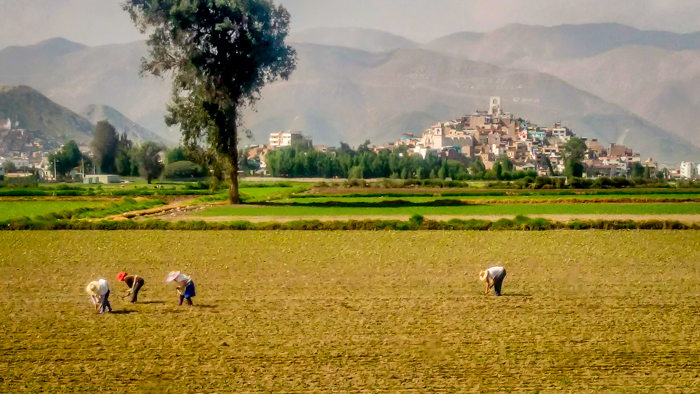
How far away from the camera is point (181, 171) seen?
148 meters

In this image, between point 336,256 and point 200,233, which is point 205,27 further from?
point 336,256

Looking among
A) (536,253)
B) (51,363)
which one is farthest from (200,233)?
(51,363)

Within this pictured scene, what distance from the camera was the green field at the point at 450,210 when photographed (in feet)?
172

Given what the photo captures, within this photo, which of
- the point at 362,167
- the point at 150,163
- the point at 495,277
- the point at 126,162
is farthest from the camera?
the point at 126,162

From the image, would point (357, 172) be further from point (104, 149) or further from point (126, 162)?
point (104, 149)

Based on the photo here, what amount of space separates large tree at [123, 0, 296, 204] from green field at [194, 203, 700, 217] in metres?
6.48

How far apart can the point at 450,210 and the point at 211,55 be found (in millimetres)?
21289

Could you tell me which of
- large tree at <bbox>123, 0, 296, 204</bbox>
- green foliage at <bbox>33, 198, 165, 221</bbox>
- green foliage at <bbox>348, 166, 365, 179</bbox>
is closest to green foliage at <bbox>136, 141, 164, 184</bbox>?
green foliage at <bbox>348, 166, 365, 179</bbox>

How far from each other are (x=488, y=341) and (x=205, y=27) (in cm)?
4836

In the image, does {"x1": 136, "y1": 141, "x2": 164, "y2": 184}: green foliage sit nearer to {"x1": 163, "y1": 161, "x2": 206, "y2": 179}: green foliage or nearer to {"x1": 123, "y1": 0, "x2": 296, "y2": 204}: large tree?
{"x1": 163, "y1": 161, "x2": 206, "y2": 179}: green foliage

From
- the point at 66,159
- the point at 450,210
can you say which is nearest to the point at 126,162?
the point at 66,159

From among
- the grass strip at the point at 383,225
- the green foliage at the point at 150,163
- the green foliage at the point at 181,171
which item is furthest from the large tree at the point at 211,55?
the green foliage at the point at 150,163

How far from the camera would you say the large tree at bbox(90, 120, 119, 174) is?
180125 millimetres

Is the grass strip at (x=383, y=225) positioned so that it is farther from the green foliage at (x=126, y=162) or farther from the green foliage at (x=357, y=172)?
the green foliage at (x=126, y=162)
